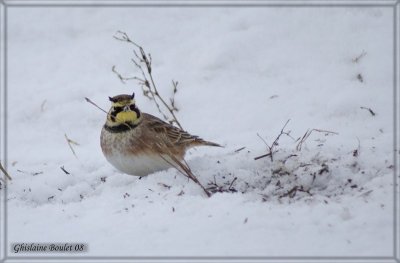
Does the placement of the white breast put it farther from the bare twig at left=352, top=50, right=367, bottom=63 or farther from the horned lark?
the bare twig at left=352, top=50, right=367, bottom=63

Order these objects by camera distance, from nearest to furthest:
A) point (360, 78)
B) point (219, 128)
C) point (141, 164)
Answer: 1. point (141, 164)
2. point (219, 128)
3. point (360, 78)

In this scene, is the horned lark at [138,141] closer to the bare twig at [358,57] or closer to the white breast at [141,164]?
Answer: the white breast at [141,164]

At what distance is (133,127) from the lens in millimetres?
5742

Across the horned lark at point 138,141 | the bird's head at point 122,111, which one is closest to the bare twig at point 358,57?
the horned lark at point 138,141

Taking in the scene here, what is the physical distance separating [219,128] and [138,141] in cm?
156

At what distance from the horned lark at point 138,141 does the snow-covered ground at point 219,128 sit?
0.64 ft

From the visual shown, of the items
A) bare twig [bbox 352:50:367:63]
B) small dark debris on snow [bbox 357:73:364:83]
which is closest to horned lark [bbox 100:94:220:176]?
small dark debris on snow [bbox 357:73:364:83]

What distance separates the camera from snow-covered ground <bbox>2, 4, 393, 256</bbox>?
4.13m

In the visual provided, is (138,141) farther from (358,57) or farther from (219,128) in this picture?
(358,57)

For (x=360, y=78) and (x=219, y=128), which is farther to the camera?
(x=360, y=78)

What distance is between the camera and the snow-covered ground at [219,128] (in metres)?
4.13

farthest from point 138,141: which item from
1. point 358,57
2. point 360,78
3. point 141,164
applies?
point 358,57

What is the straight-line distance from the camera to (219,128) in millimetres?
6926

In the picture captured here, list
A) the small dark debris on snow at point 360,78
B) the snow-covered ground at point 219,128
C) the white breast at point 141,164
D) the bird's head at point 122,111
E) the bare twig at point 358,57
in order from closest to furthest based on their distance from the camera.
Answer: the snow-covered ground at point 219,128 → the white breast at point 141,164 → the bird's head at point 122,111 → the small dark debris on snow at point 360,78 → the bare twig at point 358,57
